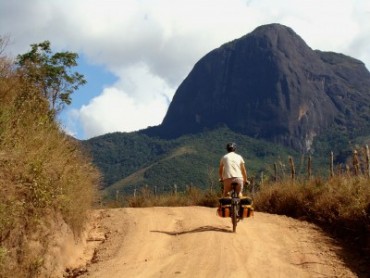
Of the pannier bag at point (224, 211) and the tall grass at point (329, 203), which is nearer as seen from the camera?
the tall grass at point (329, 203)

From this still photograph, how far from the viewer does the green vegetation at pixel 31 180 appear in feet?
23.4

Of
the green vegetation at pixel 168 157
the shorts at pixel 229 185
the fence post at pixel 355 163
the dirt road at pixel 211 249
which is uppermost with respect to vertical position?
the green vegetation at pixel 168 157

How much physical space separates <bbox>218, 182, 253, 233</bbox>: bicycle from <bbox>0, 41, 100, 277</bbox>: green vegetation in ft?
10.0

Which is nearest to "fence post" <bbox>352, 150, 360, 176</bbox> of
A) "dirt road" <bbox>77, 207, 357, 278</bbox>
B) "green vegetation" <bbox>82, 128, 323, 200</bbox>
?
"dirt road" <bbox>77, 207, 357, 278</bbox>

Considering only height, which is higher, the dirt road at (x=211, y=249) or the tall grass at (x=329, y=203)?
the tall grass at (x=329, y=203)

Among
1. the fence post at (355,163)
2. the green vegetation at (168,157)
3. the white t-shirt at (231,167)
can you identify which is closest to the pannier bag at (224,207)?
the white t-shirt at (231,167)

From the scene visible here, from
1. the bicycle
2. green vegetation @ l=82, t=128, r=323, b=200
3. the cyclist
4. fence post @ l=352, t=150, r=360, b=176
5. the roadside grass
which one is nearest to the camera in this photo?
the roadside grass

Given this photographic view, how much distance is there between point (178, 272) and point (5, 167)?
313cm

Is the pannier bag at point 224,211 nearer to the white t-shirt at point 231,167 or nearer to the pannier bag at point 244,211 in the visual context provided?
the pannier bag at point 244,211

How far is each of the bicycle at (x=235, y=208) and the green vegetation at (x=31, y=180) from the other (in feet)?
10.0

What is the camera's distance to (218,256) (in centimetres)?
899

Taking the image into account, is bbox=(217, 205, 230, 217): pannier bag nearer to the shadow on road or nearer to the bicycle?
the bicycle

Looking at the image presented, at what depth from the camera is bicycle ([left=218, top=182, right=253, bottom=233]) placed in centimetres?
1138

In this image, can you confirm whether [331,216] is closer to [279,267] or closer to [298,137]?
[279,267]
